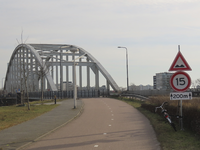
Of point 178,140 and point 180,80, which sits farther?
point 180,80

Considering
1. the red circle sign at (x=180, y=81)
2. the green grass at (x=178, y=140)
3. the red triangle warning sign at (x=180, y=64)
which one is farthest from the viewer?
the red triangle warning sign at (x=180, y=64)

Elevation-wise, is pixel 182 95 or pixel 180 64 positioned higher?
pixel 180 64

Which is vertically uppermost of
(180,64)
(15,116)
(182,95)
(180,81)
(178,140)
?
(180,64)

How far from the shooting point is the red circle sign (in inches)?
406

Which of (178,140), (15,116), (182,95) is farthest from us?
(15,116)

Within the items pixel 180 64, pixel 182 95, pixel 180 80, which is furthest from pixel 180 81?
pixel 180 64

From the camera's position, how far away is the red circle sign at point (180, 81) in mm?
10305

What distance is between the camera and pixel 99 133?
11.6 m

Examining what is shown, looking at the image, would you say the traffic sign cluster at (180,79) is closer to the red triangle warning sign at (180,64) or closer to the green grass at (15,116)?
the red triangle warning sign at (180,64)

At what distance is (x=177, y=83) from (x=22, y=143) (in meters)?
5.83

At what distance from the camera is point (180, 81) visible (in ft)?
34.1

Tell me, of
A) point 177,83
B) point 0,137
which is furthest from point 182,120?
point 0,137

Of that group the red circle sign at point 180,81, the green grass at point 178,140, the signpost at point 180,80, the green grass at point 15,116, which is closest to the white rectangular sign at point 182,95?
the signpost at point 180,80

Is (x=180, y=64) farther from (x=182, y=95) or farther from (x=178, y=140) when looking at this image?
(x=178, y=140)
